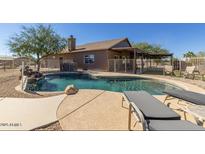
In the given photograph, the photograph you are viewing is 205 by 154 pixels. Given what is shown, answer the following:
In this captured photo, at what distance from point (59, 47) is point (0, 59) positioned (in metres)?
10.5

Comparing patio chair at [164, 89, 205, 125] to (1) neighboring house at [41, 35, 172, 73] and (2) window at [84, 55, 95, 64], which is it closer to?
(1) neighboring house at [41, 35, 172, 73]

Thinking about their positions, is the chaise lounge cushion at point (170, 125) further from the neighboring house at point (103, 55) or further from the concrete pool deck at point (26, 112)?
the neighboring house at point (103, 55)

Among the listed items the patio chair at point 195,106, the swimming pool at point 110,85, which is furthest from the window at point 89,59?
the patio chair at point 195,106

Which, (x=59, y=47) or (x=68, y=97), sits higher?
(x=59, y=47)

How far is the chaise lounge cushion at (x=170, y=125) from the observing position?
3.41 metres

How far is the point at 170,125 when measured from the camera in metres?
3.53

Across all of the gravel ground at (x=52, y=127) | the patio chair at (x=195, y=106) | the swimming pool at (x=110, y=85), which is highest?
the patio chair at (x=195, y=106)

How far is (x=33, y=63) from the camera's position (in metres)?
24.0

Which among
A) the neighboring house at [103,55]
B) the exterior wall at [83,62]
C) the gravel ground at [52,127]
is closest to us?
the gravel ground at [52,127]

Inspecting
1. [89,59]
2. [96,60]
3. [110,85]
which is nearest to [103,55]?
[96,60]

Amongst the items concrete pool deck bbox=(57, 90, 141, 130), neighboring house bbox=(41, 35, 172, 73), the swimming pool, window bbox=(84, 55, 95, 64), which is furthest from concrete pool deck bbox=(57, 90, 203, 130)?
window bbox=(84, 55, 95, 64)
